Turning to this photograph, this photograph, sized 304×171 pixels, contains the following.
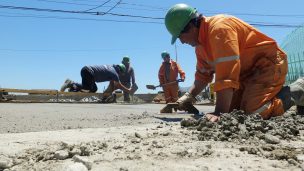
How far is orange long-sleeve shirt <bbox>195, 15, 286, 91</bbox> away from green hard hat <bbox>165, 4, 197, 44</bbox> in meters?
0.19

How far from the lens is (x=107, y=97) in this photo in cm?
1593

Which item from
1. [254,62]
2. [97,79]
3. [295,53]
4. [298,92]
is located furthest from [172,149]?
[295,53]

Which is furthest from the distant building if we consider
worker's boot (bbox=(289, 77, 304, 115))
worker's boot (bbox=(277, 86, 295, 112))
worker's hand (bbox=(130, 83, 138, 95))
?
worker's boot (bbox=(277, 86, 295, 112))

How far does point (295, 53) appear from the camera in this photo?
17.0 metres

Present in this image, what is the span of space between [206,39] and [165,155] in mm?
2282

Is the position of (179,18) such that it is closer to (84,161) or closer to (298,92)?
(298,92)

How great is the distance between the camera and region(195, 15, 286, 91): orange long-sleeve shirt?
13.8ft

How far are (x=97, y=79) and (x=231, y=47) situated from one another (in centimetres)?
1174

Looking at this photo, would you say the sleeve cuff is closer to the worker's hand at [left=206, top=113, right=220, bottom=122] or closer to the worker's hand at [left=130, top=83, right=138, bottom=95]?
the worker's hand at [left=206, top=113, right=220, bottom=122]

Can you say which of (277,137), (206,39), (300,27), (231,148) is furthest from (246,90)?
(300,27)

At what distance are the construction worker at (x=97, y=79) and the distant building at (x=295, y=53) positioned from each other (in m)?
6.13

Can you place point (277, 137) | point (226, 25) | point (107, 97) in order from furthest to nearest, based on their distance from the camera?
point (107, 97) → point (226, 25) → point (277, 137)

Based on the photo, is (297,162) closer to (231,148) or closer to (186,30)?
(231,148)

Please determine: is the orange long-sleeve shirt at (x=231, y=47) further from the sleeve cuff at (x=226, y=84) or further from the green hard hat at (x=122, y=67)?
the green hard hat at (x=122, y=67)
